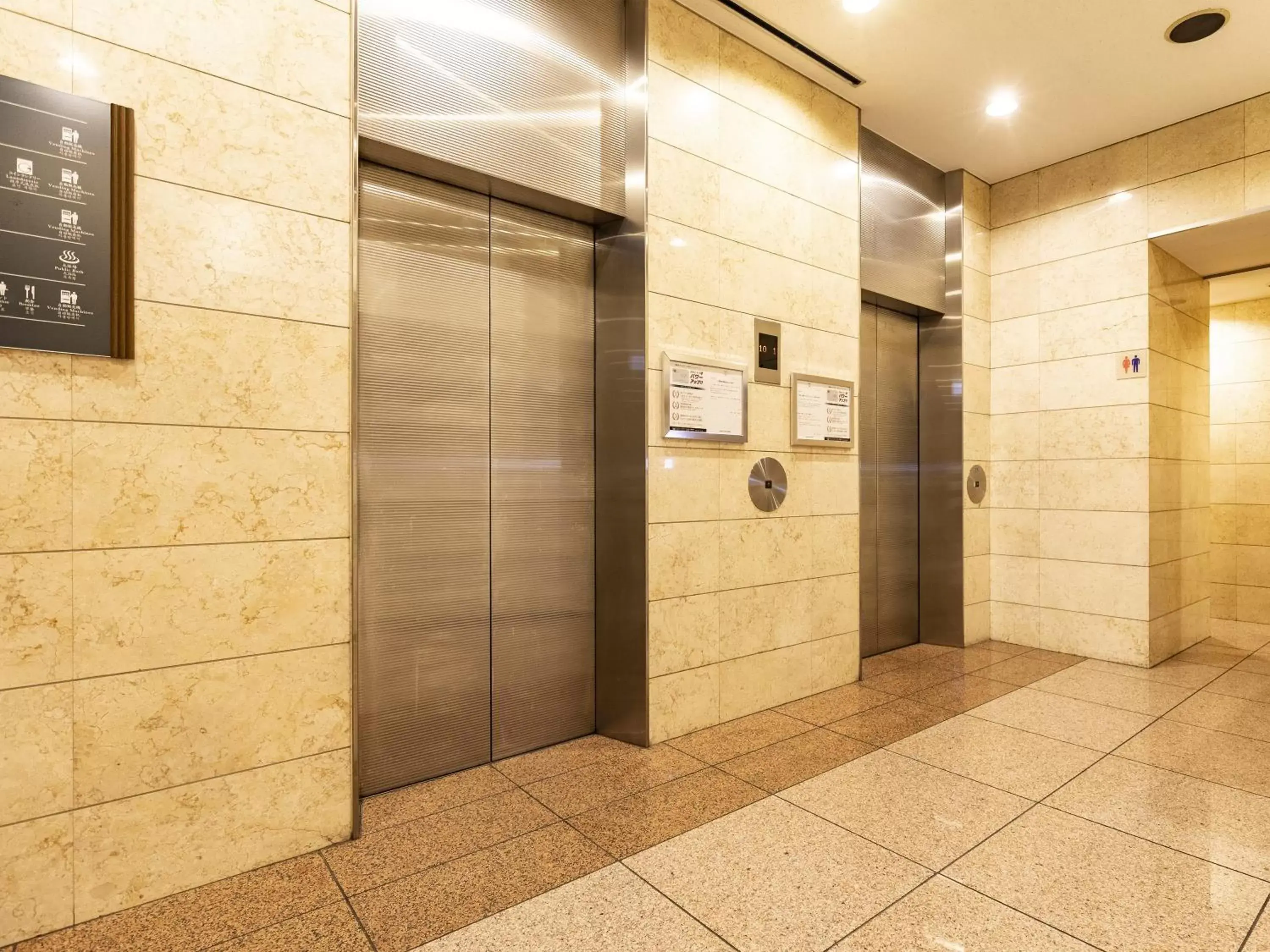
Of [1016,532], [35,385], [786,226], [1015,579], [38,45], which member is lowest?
[1015,579]

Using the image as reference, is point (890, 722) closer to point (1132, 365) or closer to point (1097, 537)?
point (1097, 537)

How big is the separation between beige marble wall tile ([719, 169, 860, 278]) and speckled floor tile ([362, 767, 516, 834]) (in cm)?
288

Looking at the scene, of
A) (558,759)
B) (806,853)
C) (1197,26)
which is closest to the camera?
(806,853)

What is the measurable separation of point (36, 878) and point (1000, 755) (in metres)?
3.66

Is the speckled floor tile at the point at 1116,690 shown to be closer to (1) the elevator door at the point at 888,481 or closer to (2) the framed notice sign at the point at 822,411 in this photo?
(1) the elevator door at the point at 888,481

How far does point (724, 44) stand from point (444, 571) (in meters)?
3.06

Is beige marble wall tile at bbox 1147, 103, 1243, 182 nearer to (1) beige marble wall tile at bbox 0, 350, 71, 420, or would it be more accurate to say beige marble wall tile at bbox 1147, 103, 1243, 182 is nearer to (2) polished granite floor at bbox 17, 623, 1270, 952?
(2) polished granite floor at bbox 17, 623, 1270, 952

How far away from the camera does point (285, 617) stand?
2355mm

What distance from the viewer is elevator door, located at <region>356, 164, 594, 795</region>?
9.54 feet

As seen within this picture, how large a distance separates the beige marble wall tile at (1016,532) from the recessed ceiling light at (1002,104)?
2.86 m

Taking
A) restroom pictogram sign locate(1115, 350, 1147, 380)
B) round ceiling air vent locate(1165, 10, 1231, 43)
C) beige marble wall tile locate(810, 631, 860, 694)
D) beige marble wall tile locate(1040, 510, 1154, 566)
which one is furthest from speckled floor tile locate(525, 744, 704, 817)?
round ceiling air vent locate(1165, 10, 1231, 43)

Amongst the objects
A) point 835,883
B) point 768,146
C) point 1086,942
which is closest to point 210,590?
point 835,883

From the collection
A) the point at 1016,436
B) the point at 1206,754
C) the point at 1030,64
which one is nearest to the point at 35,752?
the point at 1206,754

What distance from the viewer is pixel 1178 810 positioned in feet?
9.02
